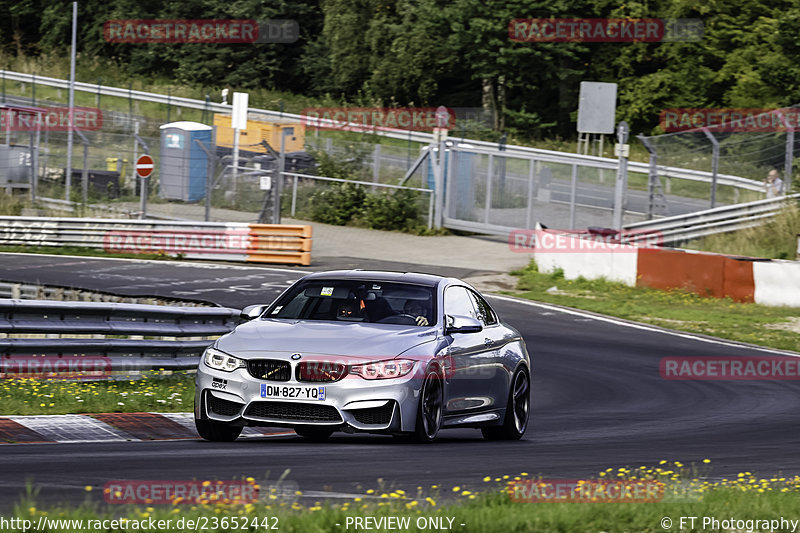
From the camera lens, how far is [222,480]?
7.12 m

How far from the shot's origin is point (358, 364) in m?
9.16

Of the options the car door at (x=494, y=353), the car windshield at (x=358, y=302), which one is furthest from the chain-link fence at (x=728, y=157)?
the car windshield at (x=358, y=302)

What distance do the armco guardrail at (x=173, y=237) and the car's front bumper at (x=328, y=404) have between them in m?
20.3

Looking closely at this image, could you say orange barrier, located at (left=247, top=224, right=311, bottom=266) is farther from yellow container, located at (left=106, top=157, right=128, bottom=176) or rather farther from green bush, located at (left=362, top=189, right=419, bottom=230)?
yellow container, located at (left=106, top=157, right=128, bottom=176)

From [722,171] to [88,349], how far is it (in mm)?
20587

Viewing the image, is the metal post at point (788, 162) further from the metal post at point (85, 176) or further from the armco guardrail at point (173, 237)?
the metal post at point (85, 176)

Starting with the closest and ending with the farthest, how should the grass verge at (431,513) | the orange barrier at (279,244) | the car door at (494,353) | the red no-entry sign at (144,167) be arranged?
the grass verge at (431,513)
the car door at (494,353)
the orange barrier at (279,244)
the red no-entry sign at (144,167)

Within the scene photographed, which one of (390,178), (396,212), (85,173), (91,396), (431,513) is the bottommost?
(91,396)

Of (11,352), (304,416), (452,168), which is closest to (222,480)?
(304,416)

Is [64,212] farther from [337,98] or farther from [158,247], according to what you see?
[337,98]

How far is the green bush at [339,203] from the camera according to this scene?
3675cm

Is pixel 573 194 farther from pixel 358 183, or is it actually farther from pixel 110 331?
pixel 110 331

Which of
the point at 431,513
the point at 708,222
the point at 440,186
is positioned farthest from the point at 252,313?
the point at 440,186

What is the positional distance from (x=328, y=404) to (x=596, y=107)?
2881cm
